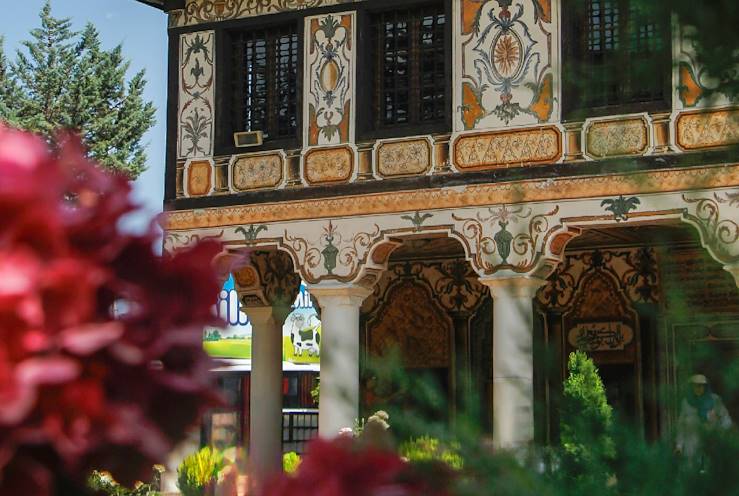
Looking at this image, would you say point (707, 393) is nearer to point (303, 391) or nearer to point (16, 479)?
point (16, 479)

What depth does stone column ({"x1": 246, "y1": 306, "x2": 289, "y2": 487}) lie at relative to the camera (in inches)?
660

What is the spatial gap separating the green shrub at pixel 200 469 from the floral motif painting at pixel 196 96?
3420mm

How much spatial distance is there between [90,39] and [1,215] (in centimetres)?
3221

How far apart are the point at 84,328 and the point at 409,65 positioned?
522 inches

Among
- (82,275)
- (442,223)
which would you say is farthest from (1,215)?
(442,223)

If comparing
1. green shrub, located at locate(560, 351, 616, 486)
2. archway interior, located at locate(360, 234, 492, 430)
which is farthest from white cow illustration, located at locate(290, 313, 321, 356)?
green shrub, located at locate(560, 351, 616, 486)

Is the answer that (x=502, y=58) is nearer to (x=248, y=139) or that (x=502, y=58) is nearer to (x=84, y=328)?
(x=248, y=139)

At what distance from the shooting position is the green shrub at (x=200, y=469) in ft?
46.6

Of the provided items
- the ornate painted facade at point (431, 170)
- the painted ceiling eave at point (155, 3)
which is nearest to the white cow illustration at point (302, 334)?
the ornate painted facade at point (431, 170)

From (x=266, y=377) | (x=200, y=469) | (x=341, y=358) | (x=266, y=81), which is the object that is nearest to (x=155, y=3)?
(x=266, y=81)

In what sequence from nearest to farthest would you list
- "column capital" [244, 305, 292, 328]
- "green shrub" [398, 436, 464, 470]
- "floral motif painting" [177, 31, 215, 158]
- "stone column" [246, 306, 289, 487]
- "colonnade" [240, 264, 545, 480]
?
"green shrub" [398, 436, 464, 470] → "colonnade" [240, 264, 545, 480] → "floral motif painting" [177, 31, 215, 158] → "stone column" [246, 306, 289, 487] → "column capital" [244, 305, 292, 328]

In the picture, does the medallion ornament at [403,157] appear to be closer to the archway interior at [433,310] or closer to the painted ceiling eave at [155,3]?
the archway interior at [433,310]

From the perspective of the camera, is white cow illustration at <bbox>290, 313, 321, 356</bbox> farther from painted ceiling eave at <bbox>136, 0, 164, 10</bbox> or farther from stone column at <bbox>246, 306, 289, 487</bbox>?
painted ceiling eave at <bbox>136, 0, 164, 10</bbox>

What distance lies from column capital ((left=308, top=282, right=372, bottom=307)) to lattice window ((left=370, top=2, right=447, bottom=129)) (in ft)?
5.79
